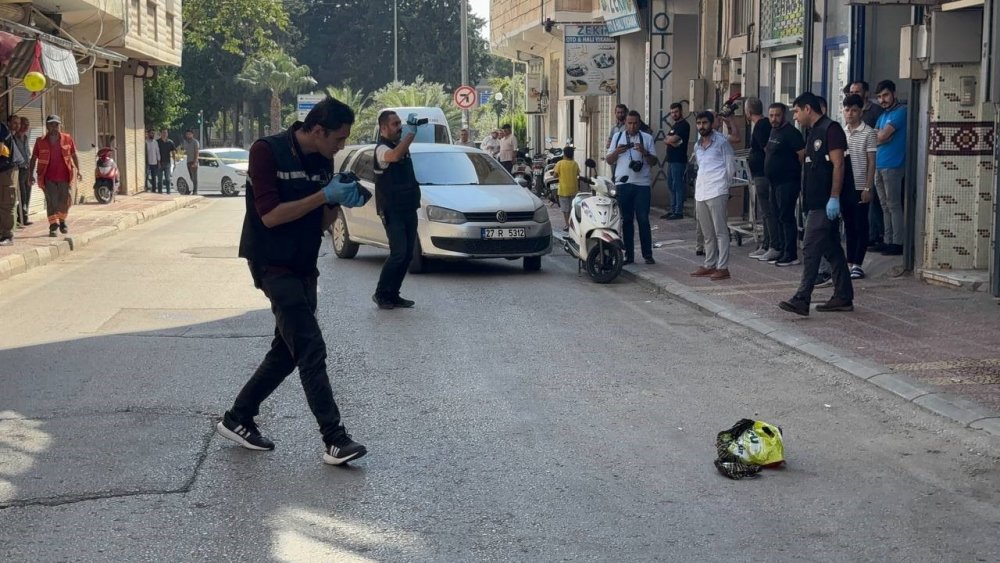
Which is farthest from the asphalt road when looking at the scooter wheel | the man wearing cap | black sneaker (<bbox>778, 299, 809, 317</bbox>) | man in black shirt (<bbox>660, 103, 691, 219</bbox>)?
man in black shirt (<bbox>660, 103, 691, 219</bbox>)

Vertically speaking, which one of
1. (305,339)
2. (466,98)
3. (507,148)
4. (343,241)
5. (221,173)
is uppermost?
(466,98)

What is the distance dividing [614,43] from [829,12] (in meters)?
12.9

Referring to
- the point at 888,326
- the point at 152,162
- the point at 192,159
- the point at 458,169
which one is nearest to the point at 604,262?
the point at 458,169

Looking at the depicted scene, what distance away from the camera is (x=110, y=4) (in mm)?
27875

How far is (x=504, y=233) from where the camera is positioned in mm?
15422

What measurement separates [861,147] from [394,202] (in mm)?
4981

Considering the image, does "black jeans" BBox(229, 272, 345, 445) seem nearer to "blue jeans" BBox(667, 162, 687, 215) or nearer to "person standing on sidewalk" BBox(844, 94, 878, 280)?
"person standing on sidewalk" BBox(844, 94, 878, 280)

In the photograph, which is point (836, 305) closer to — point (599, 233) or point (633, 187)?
point (599, 233)

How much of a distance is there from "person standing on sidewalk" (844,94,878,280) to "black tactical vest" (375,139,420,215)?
176 inches

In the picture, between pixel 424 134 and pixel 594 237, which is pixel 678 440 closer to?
pixel 594 237

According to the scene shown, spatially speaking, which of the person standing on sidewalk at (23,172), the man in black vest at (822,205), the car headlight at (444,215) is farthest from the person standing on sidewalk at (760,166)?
the person standing on sidewalk at (23,172)

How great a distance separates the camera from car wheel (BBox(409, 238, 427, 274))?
15422 mm

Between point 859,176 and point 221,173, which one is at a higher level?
point 859,176

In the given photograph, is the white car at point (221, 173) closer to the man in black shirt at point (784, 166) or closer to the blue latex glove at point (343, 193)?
the man in black shirt at point (784, 166)
